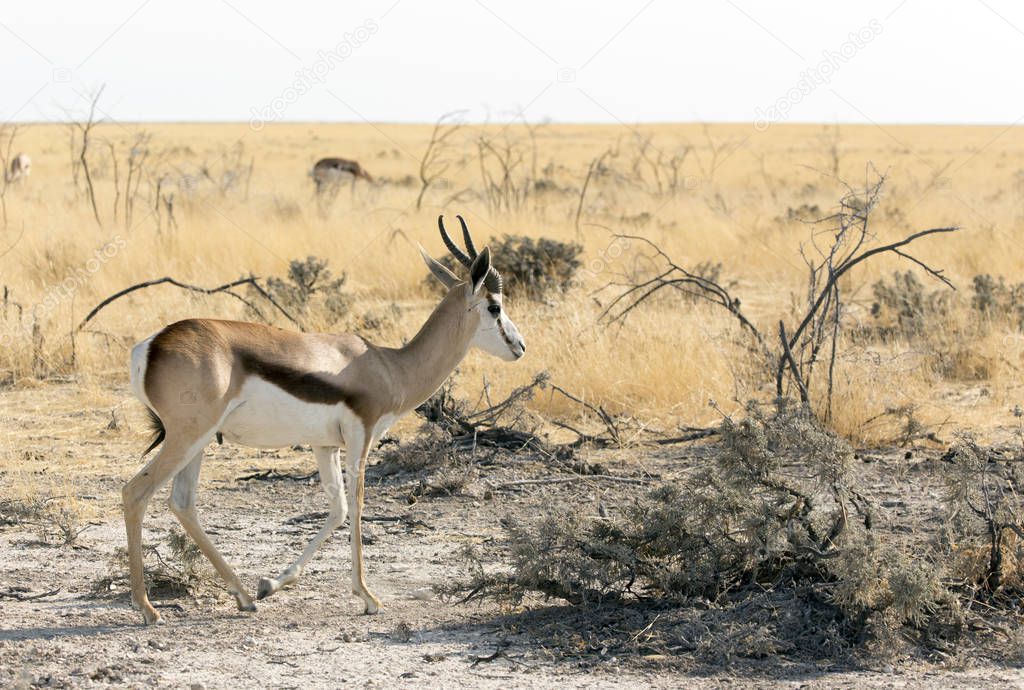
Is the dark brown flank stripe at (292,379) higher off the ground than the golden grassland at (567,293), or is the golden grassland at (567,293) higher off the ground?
the golden grassland at (567,293)

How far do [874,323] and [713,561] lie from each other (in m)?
7.85

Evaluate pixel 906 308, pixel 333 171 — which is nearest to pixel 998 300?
pixel 906 308

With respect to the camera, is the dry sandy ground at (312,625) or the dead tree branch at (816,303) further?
the dead tree branch at (816,303)

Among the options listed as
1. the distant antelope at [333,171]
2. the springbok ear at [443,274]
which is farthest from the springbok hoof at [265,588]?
the distant antelope at [333,171]

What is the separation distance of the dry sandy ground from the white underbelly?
2.58 ft

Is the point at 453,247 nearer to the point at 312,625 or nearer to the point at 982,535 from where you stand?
the point at 312,625

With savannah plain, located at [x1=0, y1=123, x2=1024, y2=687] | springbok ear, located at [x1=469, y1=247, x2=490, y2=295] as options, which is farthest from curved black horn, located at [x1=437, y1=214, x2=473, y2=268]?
savannah plain, located at [x1=0, y1=123, x2=1024, y2=687]

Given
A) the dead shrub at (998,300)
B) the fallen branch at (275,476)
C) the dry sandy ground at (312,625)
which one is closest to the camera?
the dry sandy ground at (312,625)

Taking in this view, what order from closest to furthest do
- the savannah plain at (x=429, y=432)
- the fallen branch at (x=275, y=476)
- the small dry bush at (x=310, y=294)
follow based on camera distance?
the savannah plain at (x=429, y=432), the fallen branch at (x=275, y=476), the small dry bush at (x=310, y=294)

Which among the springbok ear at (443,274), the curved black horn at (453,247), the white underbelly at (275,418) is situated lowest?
the white underbelly at (275,418)

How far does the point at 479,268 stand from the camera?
5.84m

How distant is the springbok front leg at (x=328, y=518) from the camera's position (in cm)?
557

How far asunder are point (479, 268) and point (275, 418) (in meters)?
1.18

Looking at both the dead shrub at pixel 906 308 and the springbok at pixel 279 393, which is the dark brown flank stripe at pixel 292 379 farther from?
the dead shrub at pixel 906 308
